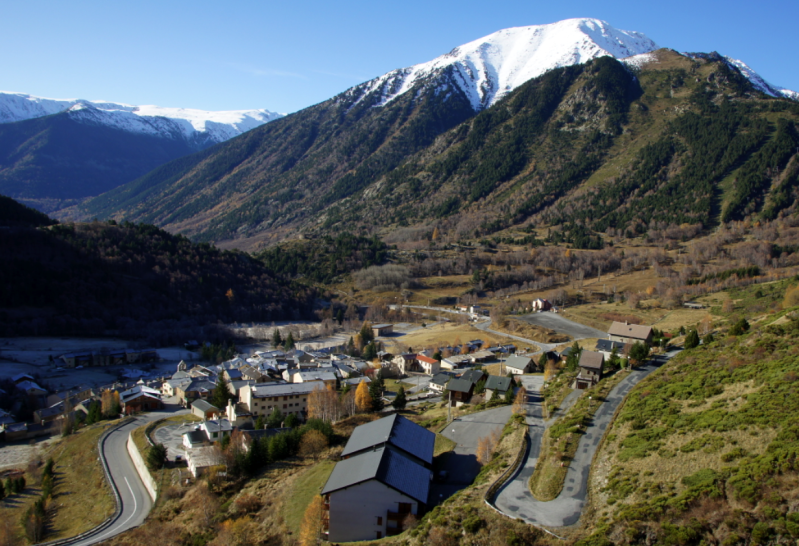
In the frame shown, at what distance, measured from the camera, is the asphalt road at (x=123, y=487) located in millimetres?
32094

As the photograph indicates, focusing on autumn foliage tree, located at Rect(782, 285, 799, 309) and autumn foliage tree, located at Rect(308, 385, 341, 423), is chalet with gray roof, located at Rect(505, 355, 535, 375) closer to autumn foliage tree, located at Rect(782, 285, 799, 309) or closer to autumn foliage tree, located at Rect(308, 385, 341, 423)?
autumn foliage tree, located at Rect(308, 385, 341, 423)

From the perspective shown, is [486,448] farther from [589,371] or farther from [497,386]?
[589,371]

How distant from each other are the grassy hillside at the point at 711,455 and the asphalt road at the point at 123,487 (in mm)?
28907

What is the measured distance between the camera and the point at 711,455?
75.4 feet

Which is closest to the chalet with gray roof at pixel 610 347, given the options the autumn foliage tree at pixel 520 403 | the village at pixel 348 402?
the village at pixel 348 402

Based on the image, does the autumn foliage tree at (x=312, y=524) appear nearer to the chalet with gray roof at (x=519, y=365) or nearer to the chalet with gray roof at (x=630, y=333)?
the chalet with gray roof at (x=519, y=365)

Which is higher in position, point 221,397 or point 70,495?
point 221,397

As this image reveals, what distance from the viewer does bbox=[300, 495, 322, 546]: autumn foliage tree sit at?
24234 millimetres

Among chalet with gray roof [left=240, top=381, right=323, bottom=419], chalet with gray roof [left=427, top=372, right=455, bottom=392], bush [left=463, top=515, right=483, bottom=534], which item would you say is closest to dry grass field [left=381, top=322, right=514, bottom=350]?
chalet with gray roof [left=427, top=372, right=455, bottom=392]

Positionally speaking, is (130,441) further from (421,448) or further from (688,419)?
(688,419)

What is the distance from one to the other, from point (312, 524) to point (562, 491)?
12264mm

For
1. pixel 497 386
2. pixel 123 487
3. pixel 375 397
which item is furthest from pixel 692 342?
pixel 123 487

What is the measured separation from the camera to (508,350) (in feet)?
261

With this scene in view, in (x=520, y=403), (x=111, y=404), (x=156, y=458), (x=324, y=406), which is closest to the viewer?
(x=156, y=458)
